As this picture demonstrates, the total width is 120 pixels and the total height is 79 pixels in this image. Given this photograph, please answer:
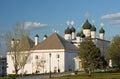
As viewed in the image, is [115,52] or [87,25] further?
[87,25]

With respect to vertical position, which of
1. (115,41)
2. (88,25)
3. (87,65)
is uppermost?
(88,25)

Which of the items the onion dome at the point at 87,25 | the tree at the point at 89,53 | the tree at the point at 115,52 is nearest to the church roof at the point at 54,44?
the tree at the point at 115,52

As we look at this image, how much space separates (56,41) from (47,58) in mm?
4701

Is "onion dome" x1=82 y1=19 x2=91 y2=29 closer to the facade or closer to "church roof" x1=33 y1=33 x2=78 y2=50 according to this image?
the facade

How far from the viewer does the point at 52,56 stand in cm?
8719

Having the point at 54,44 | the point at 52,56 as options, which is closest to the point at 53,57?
the point at 52,56

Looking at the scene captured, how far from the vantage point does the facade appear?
281 ft

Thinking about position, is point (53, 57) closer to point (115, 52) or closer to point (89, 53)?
point (115, 52)

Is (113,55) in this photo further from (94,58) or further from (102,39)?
(102,39)

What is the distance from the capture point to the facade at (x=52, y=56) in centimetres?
8550

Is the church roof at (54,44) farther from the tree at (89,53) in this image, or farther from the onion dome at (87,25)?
the tree at (89,53)

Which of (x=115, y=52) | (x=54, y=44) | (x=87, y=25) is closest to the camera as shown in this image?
(x=115, y=52)

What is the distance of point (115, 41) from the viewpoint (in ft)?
276

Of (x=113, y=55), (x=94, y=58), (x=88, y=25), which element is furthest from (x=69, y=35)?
(x=94, y=58)
